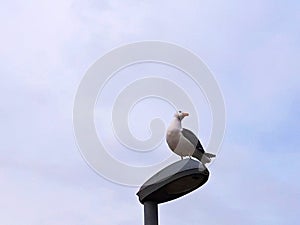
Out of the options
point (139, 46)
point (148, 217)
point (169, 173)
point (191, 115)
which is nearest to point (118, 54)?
point (139, 46)

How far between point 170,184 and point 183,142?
0.54 metres

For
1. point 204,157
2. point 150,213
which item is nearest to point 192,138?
point 204,157

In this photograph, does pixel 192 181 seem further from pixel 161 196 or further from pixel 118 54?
pixel 118 54

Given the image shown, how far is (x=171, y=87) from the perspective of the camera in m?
5.62

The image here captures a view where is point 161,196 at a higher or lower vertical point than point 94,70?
lower

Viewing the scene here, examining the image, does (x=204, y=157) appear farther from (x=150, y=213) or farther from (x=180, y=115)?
(x=150, y=213)

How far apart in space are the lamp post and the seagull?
121 millimetres

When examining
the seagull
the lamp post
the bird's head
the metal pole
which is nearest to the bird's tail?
the seagull

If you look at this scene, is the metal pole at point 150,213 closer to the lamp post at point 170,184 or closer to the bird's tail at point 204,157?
the lamp post at point 170,184

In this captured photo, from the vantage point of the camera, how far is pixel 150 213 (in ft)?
18.6

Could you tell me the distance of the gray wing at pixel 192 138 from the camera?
5.50 m

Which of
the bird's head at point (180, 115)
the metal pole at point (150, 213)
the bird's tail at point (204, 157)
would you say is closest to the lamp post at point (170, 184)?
the metal pole at point (150, 213)

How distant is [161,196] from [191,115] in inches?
42.8

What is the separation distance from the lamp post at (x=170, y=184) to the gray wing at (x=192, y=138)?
190 mm
